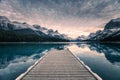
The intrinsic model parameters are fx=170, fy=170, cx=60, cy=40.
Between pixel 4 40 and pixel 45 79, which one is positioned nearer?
pixel 45 79

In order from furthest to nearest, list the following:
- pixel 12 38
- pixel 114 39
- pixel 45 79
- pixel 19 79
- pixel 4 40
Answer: pixel 114 39
pixel 12 38
pixel 4 40
pixel 45 79
pixel 19 79

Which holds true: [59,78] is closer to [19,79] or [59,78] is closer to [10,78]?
[19,79]

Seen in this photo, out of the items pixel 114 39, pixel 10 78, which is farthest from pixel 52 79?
pixel 114 39

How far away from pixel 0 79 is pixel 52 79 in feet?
23.5

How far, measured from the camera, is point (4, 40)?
440ft

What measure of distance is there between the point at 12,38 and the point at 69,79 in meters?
139

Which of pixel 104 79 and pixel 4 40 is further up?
pixel 4 40

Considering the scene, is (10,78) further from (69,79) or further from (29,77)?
(69,79)

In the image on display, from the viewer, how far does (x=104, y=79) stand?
18.6m

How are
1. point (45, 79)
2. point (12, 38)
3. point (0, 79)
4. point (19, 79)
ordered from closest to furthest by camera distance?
point (19, 79)
point (45, 79)
point (0, 79)
point (12, 38)

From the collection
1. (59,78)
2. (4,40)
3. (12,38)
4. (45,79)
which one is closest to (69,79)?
(59,78)

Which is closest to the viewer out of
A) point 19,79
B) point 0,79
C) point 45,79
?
point 19,79

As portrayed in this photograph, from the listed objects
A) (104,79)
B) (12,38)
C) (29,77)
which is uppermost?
(12,38)

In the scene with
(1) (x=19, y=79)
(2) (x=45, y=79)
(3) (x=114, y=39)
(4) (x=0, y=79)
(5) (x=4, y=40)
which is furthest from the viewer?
(3) (x=114, y=39)
